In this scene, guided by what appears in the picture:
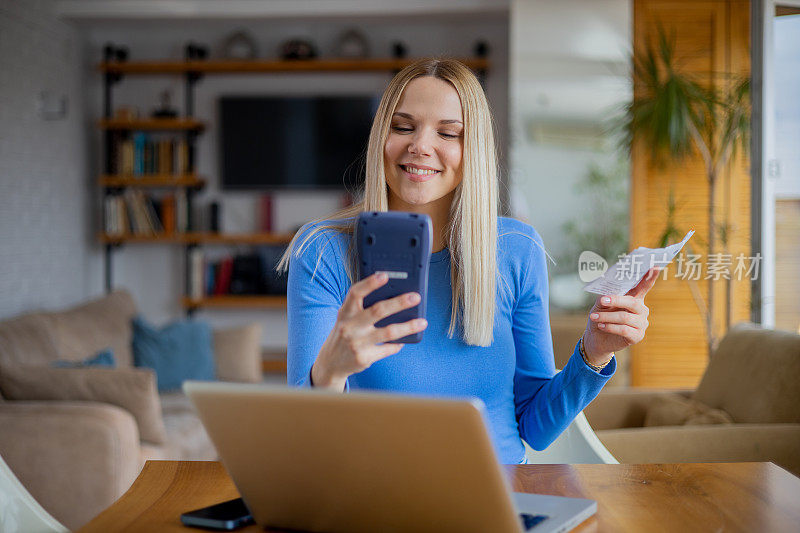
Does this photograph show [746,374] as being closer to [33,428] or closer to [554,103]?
[33,428]

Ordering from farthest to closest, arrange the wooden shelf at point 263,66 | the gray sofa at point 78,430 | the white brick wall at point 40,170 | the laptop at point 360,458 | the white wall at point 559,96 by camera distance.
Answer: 1. the wooden shelf at point 263,66
2. the white wall at point 559,96
3. the white brick wall at point 40,170
4. the gray sofa at point 78,430
5. the laptop at point 360,458

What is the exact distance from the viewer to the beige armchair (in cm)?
210

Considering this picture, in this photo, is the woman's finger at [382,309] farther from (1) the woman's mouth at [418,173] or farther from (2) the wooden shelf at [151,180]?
(2) the wooden shelf at [151,180]

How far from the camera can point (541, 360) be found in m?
1.43

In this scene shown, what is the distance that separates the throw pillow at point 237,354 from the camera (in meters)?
4.03

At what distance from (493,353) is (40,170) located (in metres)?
3.92

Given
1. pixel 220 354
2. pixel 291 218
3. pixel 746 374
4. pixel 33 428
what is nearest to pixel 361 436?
pixel 746 374

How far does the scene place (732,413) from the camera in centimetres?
235

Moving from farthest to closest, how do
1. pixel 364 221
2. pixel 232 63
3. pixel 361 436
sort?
pixel 232 63 → pixel 364 221 → pixel 361 436

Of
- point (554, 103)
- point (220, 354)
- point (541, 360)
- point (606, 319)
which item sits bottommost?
point (220, 354)

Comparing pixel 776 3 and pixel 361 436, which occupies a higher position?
pixel 776 3

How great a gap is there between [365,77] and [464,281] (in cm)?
407

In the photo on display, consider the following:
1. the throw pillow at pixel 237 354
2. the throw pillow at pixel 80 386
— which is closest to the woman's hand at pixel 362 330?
the throw pillow at pixel 80 386

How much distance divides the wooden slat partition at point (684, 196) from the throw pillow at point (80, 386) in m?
2.61
